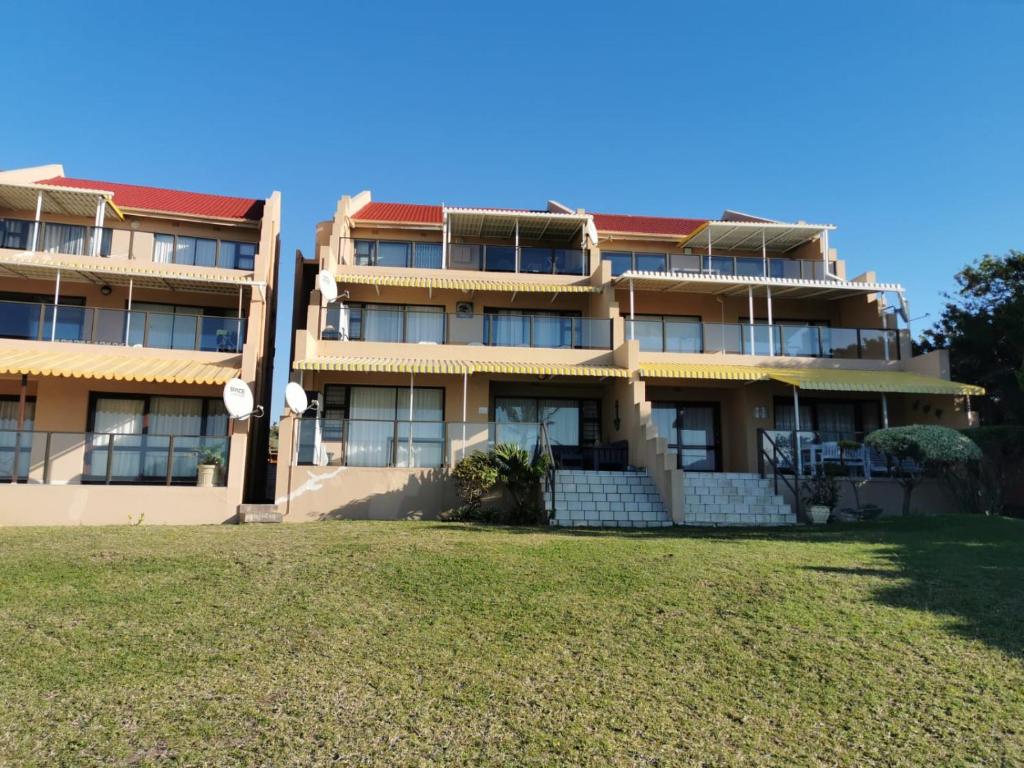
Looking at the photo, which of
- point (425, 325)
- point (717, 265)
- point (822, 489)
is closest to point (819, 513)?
point (822, 489)

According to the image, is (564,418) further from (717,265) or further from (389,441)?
(717,265)

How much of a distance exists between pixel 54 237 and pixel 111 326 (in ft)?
13.7

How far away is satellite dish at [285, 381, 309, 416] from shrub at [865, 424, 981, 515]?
1387 centimetres

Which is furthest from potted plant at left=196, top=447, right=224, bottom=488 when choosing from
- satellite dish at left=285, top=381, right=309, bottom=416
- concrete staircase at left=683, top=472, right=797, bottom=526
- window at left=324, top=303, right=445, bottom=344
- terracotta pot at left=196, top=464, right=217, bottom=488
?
concrete staircase at left=683, top=472, right=797, bottom=526

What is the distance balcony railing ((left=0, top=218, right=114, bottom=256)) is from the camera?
20750 millimetres

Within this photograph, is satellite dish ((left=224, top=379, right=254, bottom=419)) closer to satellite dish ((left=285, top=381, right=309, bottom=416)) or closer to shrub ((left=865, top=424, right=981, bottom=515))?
satellite dish ((left=285, top=381, right=309, bottom=416))

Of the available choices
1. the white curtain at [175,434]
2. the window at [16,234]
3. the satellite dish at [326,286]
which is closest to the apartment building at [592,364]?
the satellite dish at [326,286]

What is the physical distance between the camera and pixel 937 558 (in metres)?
10.5

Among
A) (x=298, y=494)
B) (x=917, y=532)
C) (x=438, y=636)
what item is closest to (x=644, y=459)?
(x=917, y=532)

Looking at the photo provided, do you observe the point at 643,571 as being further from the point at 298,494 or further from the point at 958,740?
the point at 298,494

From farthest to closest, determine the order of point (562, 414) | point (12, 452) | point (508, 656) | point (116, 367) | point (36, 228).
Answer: point (562, 414) → point (36, 228) → point (116, 367) → point (12, 452) → point (508, 656)

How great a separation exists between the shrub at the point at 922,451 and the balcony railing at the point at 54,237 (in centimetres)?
2208

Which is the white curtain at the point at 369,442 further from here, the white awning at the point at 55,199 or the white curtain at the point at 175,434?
the white awning at the point at 55,199

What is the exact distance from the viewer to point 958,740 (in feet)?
17.2
